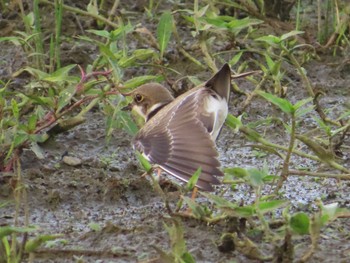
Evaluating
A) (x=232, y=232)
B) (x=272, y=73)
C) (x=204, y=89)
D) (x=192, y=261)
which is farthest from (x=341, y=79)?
(x=192, y=261)

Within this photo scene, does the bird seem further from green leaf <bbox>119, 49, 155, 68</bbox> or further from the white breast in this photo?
green leaf <bbox>119, 49, 155, 68</bbox>

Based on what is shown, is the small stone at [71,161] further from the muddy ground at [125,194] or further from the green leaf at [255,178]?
the green leaf at [255,178]

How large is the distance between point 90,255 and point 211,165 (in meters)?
0.63

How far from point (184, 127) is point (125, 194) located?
47cm

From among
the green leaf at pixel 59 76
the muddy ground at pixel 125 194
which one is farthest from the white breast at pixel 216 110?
the green leaf at pixel 59 76

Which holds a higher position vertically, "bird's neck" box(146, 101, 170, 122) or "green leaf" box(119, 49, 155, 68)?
"green leaf" box(119, 49, 155, 68)

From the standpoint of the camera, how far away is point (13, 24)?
7449mm

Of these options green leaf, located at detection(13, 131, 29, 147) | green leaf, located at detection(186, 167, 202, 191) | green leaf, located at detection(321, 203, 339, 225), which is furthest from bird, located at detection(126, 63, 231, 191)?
green leaf, located at detection(321, 203, 339, 225)

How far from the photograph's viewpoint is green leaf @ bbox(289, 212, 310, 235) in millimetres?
4086

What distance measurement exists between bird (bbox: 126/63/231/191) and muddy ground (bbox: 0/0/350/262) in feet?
0.82

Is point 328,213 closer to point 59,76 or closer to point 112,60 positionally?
point 112,60

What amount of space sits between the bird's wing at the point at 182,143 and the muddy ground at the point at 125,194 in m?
0.26

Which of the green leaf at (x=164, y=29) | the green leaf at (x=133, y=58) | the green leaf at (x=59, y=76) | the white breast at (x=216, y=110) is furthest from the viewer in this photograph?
the green leaf at (x=164, y=29)

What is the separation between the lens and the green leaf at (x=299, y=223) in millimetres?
4086
